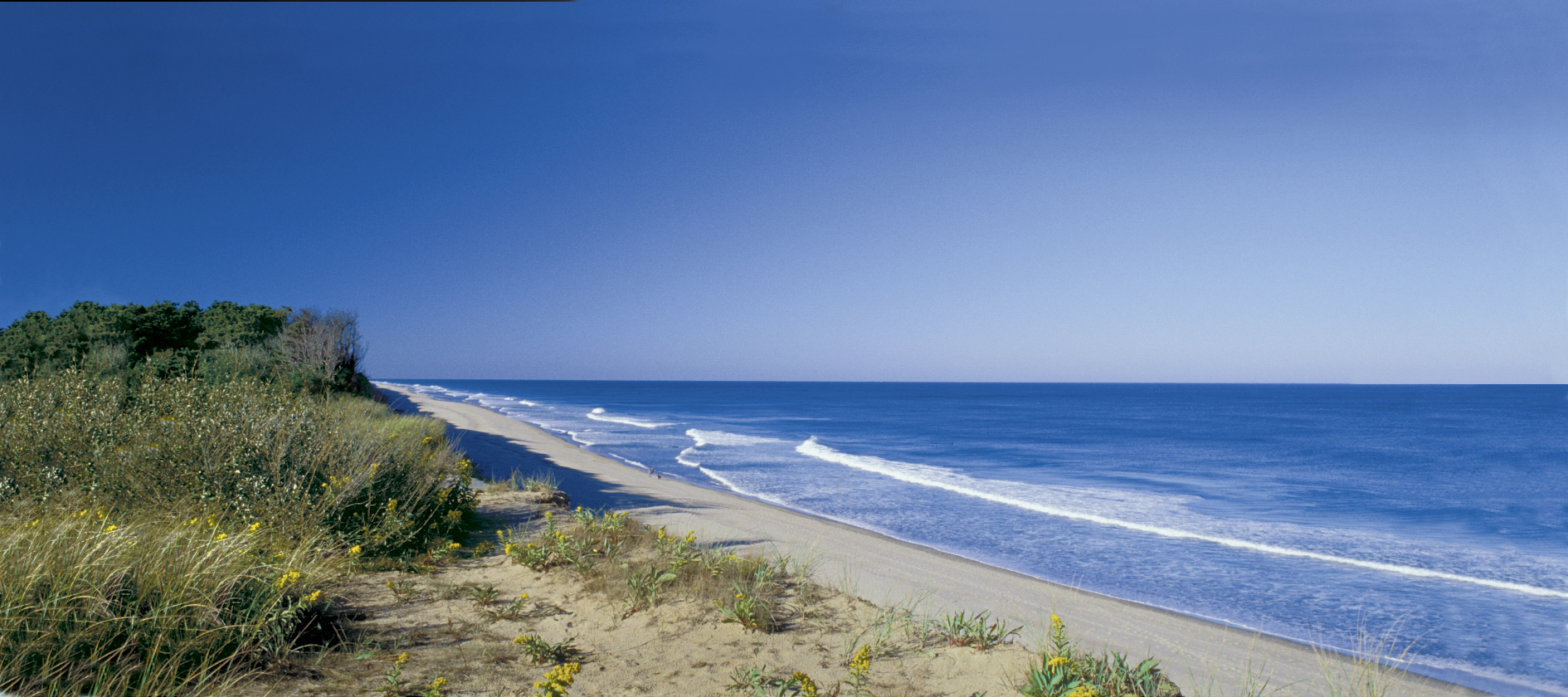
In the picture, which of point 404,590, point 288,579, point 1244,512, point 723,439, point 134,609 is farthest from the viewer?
point 723,439

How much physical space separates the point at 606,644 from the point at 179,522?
3.72 metres

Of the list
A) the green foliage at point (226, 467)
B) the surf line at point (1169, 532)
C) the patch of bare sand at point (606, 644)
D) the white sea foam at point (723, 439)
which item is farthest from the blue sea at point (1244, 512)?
the green foliage at point (226, 467)

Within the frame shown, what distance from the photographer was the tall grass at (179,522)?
373 centimetres

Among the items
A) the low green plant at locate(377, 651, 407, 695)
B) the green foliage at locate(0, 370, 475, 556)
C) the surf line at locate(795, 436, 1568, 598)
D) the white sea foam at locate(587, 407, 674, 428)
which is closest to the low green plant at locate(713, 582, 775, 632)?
the low green plant at locate(377, 651, 407, 695)

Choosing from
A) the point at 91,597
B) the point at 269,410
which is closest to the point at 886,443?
the point at 269,410

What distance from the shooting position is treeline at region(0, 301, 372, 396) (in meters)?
17.8

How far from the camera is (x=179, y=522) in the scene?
5727mm

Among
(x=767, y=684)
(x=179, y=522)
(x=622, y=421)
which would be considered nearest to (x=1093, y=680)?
(x=767, y=684)

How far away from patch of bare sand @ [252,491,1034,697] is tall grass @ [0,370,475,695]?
0.46m

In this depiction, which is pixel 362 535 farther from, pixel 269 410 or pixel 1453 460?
pixel 1453 460

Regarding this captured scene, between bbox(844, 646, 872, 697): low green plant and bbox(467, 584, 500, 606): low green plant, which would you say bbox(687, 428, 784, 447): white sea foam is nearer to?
bbox(467, 584, 500, 606): low green plant

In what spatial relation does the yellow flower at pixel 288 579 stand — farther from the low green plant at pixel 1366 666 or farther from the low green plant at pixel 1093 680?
the low green plant at pixel 1366 666

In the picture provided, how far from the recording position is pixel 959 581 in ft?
33.8

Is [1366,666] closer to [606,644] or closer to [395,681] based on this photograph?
[606,644]
